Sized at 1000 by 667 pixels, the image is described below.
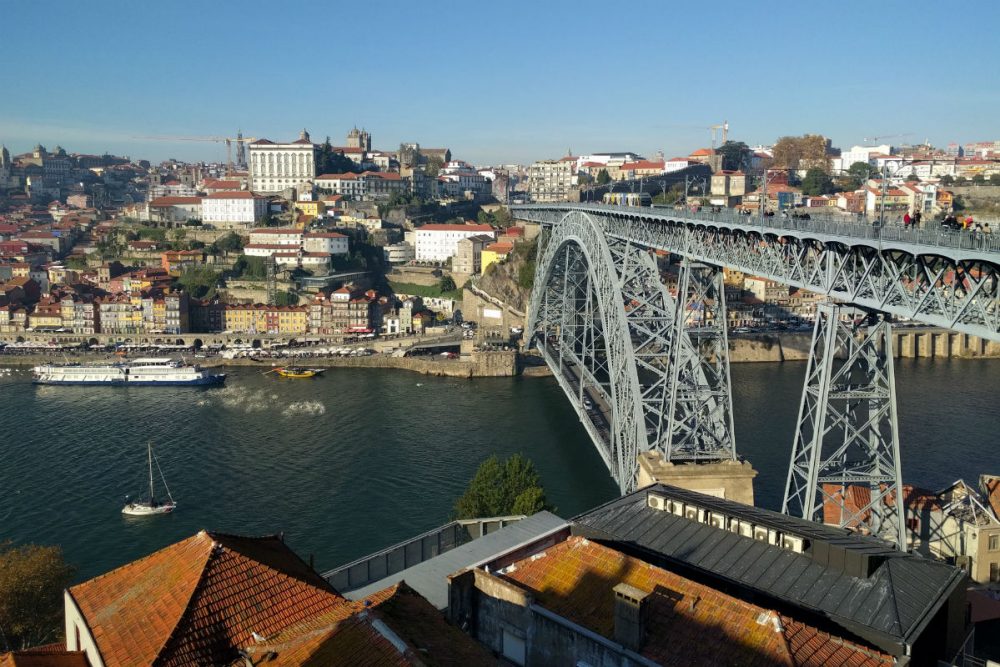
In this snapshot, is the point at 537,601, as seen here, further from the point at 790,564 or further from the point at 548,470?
the point at 548,470

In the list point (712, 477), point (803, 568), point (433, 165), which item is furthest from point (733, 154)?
point (803, 568)

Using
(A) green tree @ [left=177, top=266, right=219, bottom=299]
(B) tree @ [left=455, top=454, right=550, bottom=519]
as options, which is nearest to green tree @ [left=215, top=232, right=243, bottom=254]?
(A) green tree @ [left=177, top=266, right=219, bottom=299]

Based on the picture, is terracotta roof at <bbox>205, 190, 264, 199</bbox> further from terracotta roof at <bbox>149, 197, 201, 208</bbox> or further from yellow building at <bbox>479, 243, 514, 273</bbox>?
yellow building at <bbox>479, 243, 514, 273</bbox>

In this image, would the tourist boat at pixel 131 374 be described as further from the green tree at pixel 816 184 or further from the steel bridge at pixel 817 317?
the green tree at pixel 816 184

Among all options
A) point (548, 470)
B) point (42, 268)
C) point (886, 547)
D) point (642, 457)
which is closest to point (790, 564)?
point (886, 547)

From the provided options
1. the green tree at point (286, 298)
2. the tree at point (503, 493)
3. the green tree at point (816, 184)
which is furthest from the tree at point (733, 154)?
the tree at point (503, 493)

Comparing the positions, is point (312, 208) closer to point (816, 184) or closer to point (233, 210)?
point (233, 210)

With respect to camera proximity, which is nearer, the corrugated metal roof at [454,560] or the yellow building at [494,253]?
the corrugated metal roof at [454,560]
